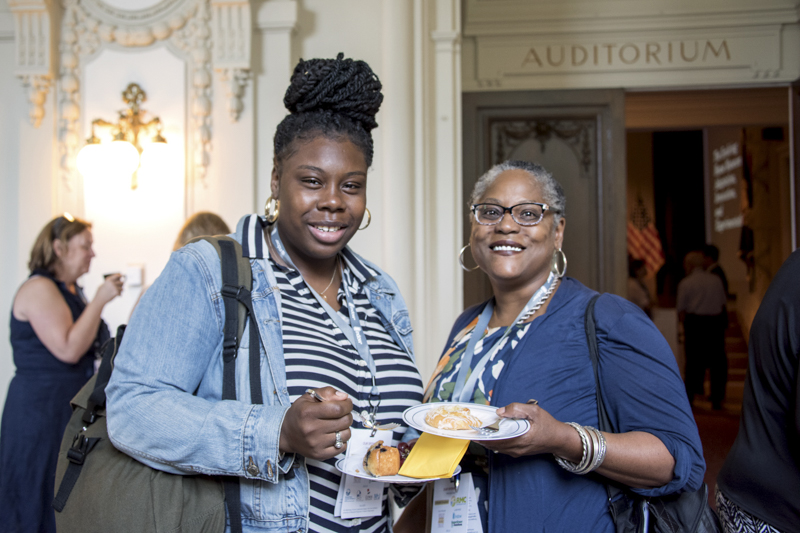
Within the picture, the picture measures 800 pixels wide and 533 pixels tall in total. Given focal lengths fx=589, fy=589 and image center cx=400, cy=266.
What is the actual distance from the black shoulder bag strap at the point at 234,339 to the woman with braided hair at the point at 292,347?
12 millimetres

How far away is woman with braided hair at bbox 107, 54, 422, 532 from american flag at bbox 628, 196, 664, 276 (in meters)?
12.1

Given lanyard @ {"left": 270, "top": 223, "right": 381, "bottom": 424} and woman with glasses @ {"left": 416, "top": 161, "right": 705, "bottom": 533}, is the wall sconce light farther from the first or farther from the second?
woman with glasses @ {"left": 416, "top": 161, "right": 705, "bottom": 533}

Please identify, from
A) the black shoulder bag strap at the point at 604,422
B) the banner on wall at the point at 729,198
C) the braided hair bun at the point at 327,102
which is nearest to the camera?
the black shoulder bag strap at the point at 604,422

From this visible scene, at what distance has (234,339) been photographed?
53.6 inches

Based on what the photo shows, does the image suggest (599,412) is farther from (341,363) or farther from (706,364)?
(706,364)

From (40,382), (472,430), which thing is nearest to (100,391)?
(472,430)

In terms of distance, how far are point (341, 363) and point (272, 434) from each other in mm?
291

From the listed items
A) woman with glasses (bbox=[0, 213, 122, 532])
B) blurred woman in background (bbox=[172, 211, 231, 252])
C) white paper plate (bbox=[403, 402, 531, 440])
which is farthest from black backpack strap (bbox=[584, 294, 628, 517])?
woman with glasses (bbox=[0, 213, 122, 532])

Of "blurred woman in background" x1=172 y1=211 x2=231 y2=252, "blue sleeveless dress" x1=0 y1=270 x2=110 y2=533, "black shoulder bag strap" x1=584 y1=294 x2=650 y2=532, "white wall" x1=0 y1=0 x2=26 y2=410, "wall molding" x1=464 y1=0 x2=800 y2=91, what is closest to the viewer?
"black shoulder bag strap" x1=584 y1=294 x2=650 y2=532

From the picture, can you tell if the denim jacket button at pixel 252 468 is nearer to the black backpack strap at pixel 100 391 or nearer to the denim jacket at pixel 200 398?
the denim jacket at pixel 200 398

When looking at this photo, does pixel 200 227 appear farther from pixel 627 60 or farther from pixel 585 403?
pixel 627 60

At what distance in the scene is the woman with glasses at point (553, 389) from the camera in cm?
138

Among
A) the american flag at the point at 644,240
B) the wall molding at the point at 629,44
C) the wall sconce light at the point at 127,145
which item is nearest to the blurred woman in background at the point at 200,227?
the wall sconce light at the point at 127,145

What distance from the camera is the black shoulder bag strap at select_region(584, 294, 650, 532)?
1.46 meters
